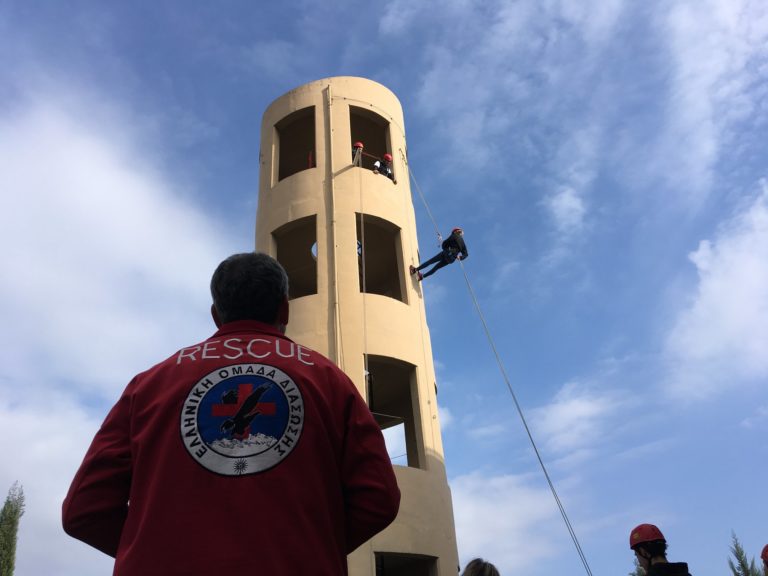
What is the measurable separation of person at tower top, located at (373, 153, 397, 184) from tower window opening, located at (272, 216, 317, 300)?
2.04m

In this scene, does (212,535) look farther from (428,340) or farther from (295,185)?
(295,185)

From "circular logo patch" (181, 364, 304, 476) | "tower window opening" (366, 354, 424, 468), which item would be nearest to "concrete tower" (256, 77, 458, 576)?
"tower window opening" (366, 354, 424, 468)

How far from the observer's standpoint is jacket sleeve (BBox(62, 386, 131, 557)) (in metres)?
2.15

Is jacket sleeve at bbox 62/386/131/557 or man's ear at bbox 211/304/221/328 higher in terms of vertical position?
man's ear at bbox 211/304/221/328

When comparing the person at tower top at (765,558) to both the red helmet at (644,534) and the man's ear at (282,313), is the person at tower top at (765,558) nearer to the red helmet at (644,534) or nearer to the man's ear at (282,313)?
the red helmet at (644,534)

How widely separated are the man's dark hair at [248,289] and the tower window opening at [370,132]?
13022 millimetres

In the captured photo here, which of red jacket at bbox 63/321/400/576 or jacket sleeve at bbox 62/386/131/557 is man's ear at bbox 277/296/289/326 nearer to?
red jacket at bbox 63/321/400/576

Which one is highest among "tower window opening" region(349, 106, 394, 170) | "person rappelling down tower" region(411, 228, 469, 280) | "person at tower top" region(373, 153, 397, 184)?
"tower window opening" region(349, 106, 394, 170)

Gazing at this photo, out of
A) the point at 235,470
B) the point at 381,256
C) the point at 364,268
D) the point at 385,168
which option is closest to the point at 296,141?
the point at 385,168

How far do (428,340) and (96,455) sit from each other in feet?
37.0

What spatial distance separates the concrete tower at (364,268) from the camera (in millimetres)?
10719

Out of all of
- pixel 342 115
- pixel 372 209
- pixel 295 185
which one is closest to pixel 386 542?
pixel 372 209

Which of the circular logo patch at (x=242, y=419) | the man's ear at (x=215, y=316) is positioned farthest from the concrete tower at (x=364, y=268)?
the circular logo patch at (x=242, y=419)

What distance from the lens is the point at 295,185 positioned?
1420 centimetres
